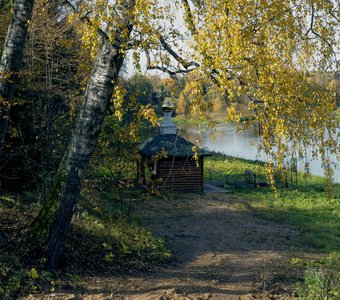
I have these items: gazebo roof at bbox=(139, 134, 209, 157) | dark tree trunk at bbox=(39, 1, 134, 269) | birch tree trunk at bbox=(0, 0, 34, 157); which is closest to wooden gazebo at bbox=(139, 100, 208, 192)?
gazebo roof at bbox=(139, 134, 209, 157)

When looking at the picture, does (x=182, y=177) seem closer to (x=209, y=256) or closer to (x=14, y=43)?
(x=209, y=256)

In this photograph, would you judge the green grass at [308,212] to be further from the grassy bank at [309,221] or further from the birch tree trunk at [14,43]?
the birch tree trunk at [14,43]

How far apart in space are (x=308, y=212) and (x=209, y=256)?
30.4 ft

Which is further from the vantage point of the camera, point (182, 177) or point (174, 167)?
point (182, 177)

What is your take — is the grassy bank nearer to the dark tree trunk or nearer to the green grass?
the green grass

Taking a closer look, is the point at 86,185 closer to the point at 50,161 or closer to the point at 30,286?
the point at 50,161

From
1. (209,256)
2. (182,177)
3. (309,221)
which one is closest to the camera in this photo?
(209,256)

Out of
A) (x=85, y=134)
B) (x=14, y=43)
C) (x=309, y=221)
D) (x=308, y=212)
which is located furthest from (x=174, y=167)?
(x=85, y=134)

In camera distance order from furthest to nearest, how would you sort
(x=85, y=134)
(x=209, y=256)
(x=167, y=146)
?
(x=167, y=146) → (x=209, y=256) → (x=85, y=134)

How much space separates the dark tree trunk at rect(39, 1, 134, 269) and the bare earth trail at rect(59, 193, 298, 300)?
0.90 meters

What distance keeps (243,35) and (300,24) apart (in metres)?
1.89

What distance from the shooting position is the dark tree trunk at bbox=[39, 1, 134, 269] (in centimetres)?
640

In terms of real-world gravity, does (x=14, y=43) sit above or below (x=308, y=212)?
above

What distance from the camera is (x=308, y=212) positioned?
18047mm
